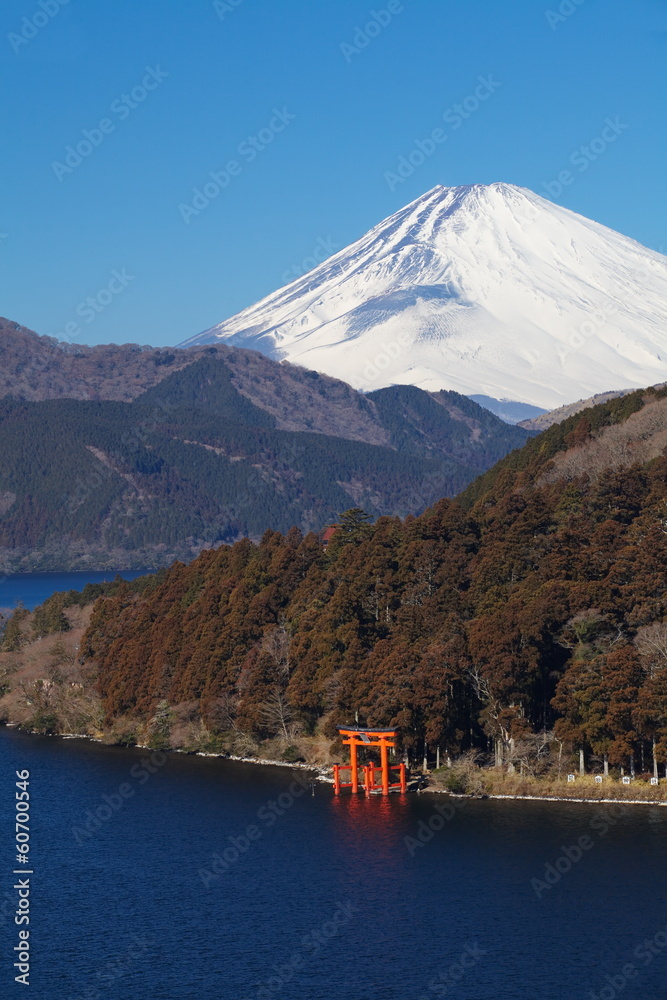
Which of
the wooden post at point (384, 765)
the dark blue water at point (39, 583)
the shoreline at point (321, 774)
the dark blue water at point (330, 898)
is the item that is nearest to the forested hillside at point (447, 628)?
the wooden post at point (384, 765)

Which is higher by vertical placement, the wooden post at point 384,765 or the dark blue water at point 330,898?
the wooden post at point 384,765

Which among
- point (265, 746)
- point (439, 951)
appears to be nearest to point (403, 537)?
point (265, 746)

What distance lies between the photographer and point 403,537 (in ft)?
172

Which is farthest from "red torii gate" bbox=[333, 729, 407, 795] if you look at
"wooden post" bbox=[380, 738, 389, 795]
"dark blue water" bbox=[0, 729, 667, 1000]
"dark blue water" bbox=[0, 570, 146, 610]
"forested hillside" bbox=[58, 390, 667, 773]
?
"dark blue water" bbox=[0, 570, 146, 610]

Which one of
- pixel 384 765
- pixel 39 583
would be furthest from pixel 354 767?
pixel 39 583

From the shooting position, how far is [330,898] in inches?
1222

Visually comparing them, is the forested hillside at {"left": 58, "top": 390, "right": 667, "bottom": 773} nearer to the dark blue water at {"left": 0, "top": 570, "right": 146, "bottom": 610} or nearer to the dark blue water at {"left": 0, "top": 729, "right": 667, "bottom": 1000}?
the dark blue water at {"left": 0, "top": 729, "right": 667, "bottom": 1000}

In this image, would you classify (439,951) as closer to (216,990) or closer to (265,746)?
(216,990)

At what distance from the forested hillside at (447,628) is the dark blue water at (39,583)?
70270mm

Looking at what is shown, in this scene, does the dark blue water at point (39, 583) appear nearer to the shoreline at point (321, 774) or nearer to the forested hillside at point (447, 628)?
the shoreline at point (321, 774)

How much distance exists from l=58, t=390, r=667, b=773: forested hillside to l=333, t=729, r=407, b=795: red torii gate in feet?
1.99

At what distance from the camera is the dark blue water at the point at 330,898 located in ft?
86.7

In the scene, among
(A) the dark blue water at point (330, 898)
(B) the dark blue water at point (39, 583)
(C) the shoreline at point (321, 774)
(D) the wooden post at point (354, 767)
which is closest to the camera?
(A) the dark blue water at point (330, 898)

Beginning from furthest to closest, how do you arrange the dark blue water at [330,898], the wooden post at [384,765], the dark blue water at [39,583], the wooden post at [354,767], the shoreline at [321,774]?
the dark blue water at [39,583] → the wooden post at [354,767] → the wooden post at [384,765] → the shoreline at [321,774] → the dark blue water at [330,898]
